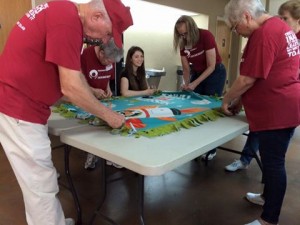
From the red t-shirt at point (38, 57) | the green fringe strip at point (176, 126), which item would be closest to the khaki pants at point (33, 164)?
the red t-shirt at point (38, 57)

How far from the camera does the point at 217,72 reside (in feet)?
8.36

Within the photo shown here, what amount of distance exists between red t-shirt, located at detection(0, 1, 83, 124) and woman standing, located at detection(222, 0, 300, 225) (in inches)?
30.7

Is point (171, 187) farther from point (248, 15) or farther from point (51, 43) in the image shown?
point (51, 43)

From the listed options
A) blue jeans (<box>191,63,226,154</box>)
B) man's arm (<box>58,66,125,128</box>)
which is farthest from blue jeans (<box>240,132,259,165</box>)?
man's arm (<box>58,66,125,128</box>)

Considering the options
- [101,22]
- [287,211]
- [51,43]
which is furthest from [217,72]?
[51,43]

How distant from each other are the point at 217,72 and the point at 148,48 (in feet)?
9.52

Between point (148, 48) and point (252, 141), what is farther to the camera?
point (148, 48)

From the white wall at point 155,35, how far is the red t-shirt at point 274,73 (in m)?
3.58

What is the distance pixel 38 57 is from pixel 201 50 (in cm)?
171

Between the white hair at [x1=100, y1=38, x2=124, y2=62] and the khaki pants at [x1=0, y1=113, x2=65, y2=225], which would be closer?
the khaki pants at [x1=0, y1=113, x2=65, y2=225]

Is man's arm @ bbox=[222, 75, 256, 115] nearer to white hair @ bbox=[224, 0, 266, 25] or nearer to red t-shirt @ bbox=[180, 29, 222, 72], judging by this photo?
white hair @ bbox=[224, 0, 266, 25]

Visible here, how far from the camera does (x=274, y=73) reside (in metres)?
1.29

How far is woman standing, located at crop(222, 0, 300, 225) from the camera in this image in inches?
49.0

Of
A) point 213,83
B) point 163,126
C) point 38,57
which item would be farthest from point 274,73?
point 213,83
